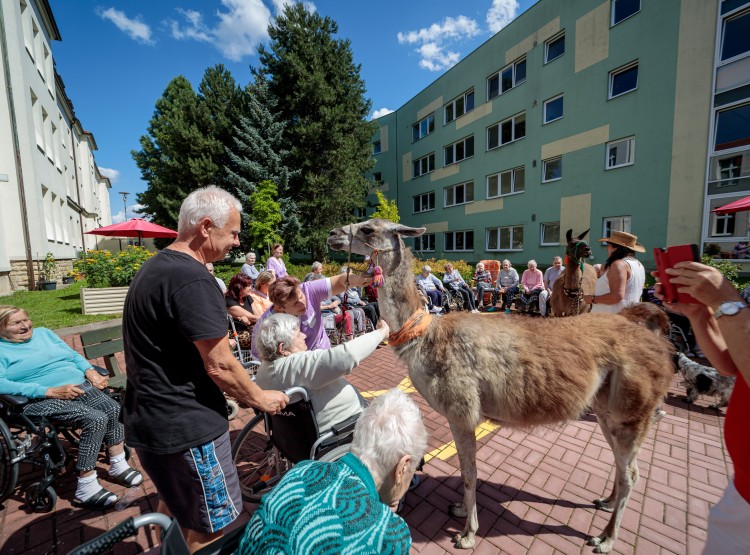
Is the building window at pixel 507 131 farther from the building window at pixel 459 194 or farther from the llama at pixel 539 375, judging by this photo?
the llama at pixel 539 375

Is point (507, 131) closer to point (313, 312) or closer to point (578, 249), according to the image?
point (578, 249)

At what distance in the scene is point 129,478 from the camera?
3.28 m

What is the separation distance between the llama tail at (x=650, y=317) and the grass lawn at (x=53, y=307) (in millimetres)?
11694

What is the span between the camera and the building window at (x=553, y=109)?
1820cm

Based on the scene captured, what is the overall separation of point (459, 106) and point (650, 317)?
25.7 m

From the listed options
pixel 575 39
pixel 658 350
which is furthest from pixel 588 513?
pixel 575 39

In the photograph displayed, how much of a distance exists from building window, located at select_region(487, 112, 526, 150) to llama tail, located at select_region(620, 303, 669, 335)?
20352 millimetres

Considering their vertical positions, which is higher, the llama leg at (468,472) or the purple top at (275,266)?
the purple top at (275,266)

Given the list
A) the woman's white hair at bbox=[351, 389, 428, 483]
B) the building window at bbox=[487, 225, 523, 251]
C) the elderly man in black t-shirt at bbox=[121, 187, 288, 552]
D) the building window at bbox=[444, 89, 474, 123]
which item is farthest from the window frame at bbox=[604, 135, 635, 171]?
the elderly man in black t-shirt at bbox=[121, 187, 288, 552]

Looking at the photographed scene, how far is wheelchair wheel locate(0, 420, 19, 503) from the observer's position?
290cm

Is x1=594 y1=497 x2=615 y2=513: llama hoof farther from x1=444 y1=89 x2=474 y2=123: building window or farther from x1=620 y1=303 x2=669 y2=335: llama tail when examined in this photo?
x1=444 y1=89 x2=474 y2=123: building window

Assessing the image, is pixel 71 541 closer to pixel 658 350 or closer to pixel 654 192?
pixel 658 350

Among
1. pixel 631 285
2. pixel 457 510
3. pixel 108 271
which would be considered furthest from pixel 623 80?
pixel 108 271

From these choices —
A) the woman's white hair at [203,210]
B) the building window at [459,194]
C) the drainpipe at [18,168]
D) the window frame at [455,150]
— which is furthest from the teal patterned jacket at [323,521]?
the window frame at [455,150]
